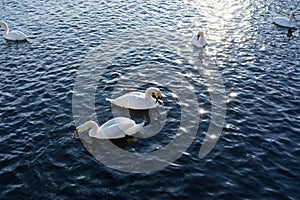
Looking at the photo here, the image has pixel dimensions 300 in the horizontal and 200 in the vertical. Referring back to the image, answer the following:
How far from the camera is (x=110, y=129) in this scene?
23.5m

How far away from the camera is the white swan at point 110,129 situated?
23422mm

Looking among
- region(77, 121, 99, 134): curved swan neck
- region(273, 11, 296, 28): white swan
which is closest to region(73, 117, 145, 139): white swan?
region(77, 121, 99, 134): curved swan neck

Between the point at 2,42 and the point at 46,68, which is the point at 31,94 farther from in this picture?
the point at 2,42

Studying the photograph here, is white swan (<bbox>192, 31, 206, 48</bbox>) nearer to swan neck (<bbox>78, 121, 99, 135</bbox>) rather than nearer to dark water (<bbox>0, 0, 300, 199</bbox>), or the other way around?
dark water (<bbox>0, 0, 300, 199</bbox>)

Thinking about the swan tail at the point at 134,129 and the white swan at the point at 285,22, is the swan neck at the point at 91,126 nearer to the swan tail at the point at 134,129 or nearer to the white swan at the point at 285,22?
the swan tail at the point at 134,129

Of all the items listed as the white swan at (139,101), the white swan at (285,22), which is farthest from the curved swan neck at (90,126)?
the white swan at (285,22)

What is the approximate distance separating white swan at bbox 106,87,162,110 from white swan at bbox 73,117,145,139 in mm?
2917

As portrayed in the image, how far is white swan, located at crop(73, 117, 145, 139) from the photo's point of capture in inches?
922

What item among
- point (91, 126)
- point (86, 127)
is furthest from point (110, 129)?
point (86, 127)

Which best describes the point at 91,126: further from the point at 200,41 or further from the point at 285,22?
the point at 285,22


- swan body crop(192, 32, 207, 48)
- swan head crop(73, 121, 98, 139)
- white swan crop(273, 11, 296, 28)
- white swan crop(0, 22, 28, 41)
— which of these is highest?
white swan crop(273, 11, 296, 28)

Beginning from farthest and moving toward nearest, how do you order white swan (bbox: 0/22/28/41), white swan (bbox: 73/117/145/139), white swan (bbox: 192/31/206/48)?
white swan (bbox: 0/22/28/41) < white swan (bbox: 192/31/206/48) < white swan (bbox: 73/117/145/139)

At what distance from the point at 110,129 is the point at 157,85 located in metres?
7.87

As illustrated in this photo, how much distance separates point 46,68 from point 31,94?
4.53 metres
